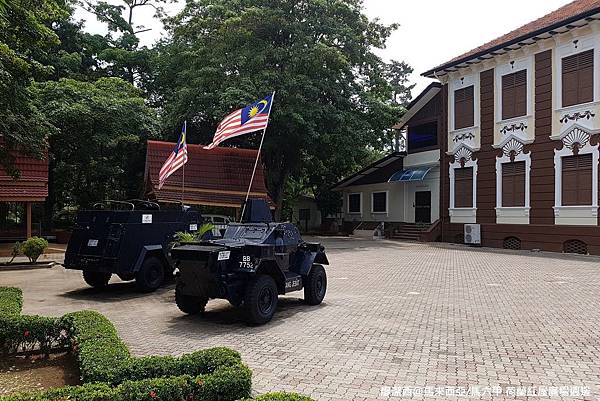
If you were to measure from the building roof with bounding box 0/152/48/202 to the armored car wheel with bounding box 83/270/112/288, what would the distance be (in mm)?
9559

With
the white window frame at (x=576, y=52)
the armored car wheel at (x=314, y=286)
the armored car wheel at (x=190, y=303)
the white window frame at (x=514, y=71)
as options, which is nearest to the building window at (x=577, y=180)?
the white window frame at (x=576, y=52)

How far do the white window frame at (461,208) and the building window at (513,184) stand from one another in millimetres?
1701

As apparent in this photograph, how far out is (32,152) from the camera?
45.0 ft

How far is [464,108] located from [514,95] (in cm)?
319

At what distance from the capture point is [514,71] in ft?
76.9

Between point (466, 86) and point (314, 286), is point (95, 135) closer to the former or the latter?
point (314, 286)

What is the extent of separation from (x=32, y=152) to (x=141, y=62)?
62.4 feet


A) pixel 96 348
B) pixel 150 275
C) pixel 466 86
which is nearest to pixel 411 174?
pixel 466 86

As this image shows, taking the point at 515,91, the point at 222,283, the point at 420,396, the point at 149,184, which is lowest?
the point at 420,396

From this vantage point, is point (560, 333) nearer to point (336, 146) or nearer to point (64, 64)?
point (336, 146)

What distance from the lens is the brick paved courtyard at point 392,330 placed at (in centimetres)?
552

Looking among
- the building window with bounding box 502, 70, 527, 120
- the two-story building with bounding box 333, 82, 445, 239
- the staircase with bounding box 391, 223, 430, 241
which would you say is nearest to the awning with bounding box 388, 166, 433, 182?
the two-story building with bounding box 333, 82, 445, 239

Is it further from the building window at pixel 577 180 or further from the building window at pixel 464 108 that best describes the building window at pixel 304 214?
the building window at pixel 577 180

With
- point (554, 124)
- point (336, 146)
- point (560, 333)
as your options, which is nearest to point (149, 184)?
point (336, 146)
